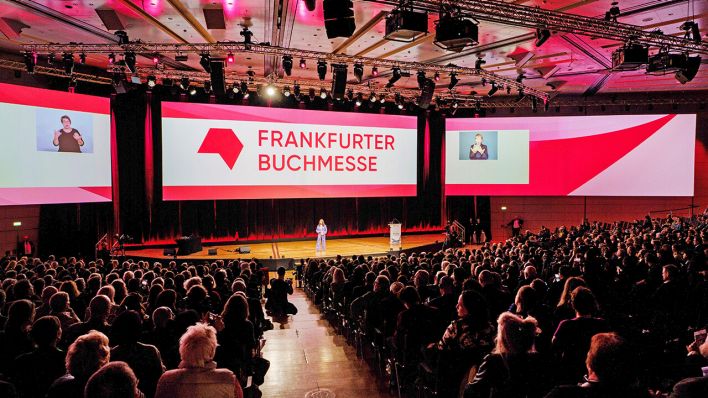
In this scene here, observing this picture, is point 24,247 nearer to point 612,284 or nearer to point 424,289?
point 424,289

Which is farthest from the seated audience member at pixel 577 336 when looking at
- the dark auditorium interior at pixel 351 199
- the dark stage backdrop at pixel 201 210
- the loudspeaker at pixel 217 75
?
the dark stage backdrop at pixel 201 210

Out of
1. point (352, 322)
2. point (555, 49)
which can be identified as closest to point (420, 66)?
point (555, 49)

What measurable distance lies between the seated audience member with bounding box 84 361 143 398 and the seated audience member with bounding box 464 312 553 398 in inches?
72.8

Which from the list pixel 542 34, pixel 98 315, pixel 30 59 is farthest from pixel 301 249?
pixel 98 315

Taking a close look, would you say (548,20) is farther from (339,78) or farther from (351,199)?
(351,199)

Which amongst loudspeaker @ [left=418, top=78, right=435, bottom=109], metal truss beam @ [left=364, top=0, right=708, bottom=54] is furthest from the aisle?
loudspeaker @ [left=418, top=78, right=435, bottom=109]

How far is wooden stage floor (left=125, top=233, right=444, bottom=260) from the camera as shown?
15.5 metres

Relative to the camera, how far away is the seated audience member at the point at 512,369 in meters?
2.68

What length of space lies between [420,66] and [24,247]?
12.5m

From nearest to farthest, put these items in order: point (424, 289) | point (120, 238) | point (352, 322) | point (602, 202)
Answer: point (424, 289) → point (352, 322) → point (120, 238) → point (602, 202)

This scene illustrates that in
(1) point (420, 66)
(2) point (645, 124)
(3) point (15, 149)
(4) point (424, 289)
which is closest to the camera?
(4) point (424, 289)

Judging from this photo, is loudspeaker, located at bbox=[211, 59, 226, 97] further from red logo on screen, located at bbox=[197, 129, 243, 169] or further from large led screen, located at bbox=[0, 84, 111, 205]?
large led screen, located at bbox=[0, 84, 111, 205]

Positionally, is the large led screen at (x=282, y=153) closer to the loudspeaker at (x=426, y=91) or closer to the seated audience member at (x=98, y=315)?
the loudspeaker at (x=426, y=91)

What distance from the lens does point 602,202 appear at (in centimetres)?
2005
